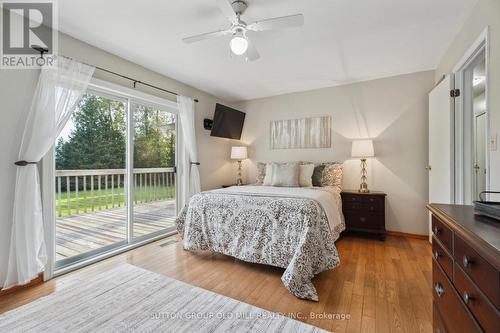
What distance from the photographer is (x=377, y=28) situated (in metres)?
2.24

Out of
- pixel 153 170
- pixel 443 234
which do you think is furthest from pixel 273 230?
pixel 153 170

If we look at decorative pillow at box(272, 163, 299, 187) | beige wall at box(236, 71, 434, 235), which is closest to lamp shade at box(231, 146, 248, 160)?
decorative pillow at box(272, 163, 299, 187)

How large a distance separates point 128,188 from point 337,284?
2.78m

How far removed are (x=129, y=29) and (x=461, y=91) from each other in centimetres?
345

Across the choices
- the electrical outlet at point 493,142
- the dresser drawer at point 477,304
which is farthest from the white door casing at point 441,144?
the dresser drawer at point 477,304

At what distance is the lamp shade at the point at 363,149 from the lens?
3361mm

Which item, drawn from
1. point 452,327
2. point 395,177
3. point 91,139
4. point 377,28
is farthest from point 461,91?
point 91,139

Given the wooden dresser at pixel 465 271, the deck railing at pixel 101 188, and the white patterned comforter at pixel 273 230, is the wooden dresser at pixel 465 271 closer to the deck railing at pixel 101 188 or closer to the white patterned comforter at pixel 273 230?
the white patterned comforter at pixel 273 230

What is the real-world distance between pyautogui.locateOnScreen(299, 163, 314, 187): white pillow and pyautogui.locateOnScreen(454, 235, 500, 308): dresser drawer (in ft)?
8.72

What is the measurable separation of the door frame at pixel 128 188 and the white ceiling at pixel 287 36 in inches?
17.3

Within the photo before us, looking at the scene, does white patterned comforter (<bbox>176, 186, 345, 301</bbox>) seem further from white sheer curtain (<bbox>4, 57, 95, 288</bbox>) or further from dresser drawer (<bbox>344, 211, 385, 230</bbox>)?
white sheer curtain (<bbox>4, 57, 95, 288</bbox>)

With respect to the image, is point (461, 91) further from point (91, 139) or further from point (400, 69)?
point (91, 139)

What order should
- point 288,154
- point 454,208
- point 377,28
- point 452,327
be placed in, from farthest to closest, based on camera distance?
point 288,154 < point 377,28 < point 454,208 < point 452,327

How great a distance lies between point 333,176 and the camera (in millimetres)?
3604
